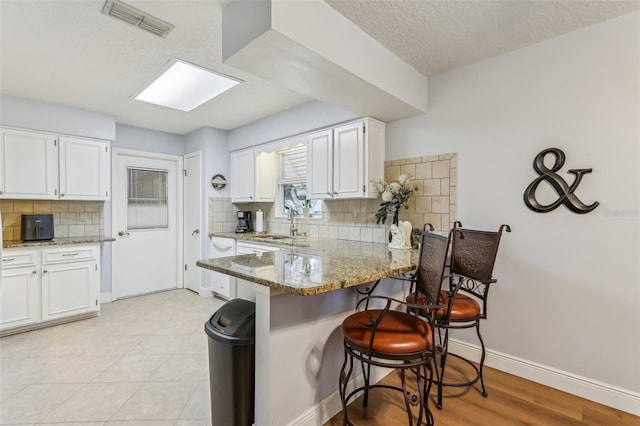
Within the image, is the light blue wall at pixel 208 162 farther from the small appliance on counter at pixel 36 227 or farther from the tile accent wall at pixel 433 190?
the tile accent wall at pixel 433 190

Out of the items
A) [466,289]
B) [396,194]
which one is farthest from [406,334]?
[396,194]

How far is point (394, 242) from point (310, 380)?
136cm

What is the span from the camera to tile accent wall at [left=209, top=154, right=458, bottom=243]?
8.75 ft

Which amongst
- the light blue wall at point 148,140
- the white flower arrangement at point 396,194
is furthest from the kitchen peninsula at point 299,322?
the light blue wall at point 148,140

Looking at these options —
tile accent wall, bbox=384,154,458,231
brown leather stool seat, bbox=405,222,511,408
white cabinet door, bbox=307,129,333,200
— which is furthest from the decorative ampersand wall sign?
white cabinet door, bbox=307,129,333,200

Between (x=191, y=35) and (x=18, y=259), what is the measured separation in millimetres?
2972

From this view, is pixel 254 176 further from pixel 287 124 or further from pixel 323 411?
pixel 323 411

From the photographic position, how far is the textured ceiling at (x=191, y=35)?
186 cm

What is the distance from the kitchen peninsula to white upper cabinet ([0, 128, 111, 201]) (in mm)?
2987

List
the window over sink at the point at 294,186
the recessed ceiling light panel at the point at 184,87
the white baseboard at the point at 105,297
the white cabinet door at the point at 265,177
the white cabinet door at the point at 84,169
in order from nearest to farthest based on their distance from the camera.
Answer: the recessed ceiling light panel at the point at 184,87
the white cabinet door at the point at 84,169
the window over sink at the point at 294,186
the white baseboard at the point at 105,297
the white cabinet door at the point at 265,177

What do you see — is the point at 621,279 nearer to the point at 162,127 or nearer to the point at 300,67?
the point at 300,67

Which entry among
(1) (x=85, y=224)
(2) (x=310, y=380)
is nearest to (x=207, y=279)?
(1) (x=85, y=224)

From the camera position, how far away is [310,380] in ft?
5.58

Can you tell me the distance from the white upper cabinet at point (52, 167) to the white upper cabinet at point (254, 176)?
166 cm
